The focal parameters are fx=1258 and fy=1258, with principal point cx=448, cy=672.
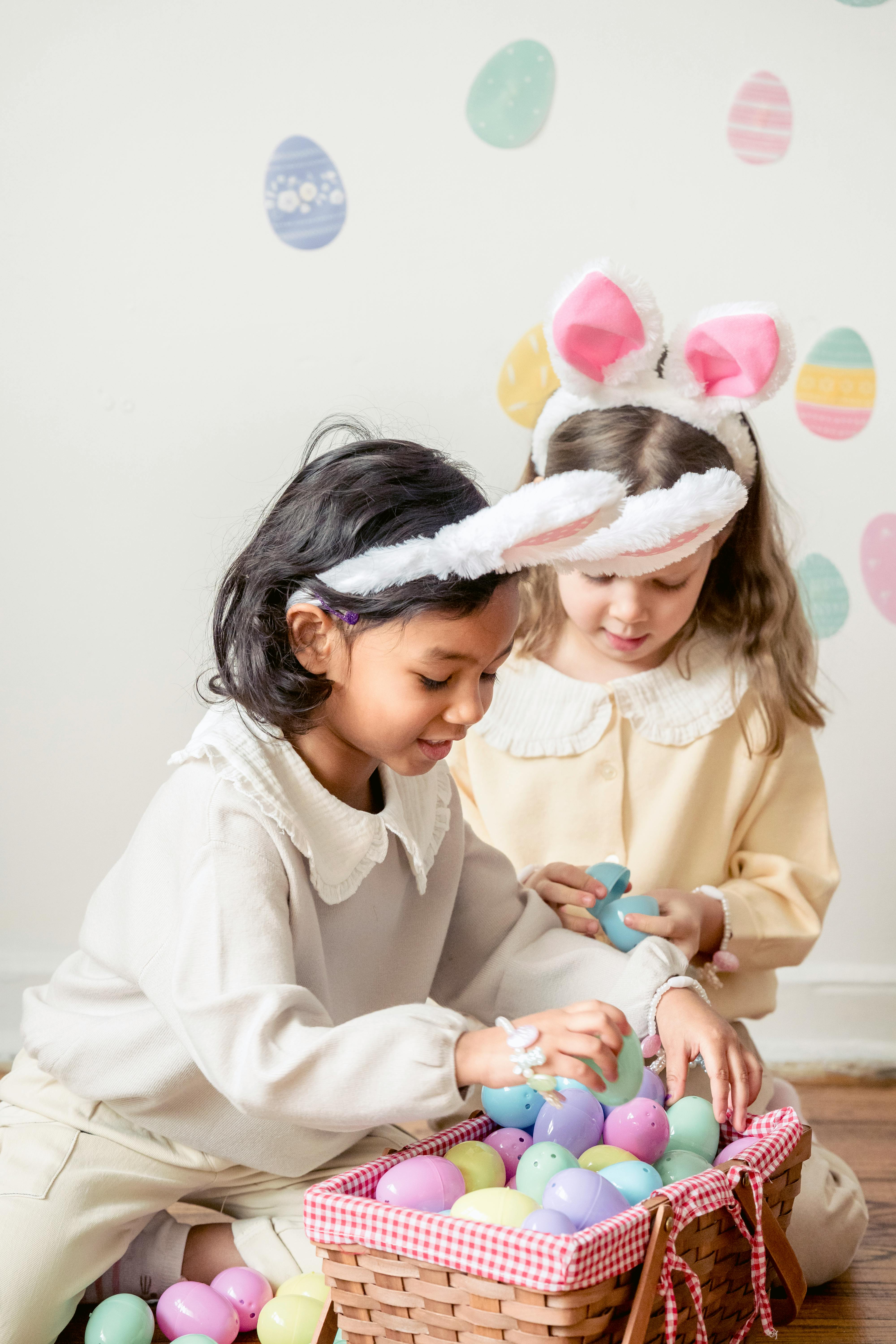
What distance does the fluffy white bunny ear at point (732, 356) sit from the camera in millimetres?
1246

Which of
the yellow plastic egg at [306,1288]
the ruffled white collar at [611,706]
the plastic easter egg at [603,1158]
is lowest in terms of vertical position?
the yellow plastic egg at [306,1288]

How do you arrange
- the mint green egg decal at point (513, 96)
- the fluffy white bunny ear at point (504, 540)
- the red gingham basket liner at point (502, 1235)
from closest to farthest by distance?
1. the red gingham basket liner at point (502, 1235)
2. the fluffy white bunny ear at point (504, 540)
3. the mint green egg decal at point (513, 96)

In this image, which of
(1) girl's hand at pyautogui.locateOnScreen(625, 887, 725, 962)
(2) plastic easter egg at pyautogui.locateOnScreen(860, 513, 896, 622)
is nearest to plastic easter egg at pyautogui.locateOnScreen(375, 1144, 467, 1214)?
(1) girl's hand at pyautogui.locateOnScreen(625, 887, 725, 962)

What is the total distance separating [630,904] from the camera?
118 centimetres

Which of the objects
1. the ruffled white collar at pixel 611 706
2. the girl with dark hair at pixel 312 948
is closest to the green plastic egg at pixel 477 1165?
the girl with dark hair at pixel 312 948

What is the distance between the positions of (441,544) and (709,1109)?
485 millimetres

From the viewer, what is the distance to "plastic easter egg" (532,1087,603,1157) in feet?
3.13

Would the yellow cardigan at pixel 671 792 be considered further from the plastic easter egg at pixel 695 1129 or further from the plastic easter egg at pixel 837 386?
the plastic easter egg at pixel 837 386

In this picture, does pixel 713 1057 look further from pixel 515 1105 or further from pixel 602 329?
pixel 602 329

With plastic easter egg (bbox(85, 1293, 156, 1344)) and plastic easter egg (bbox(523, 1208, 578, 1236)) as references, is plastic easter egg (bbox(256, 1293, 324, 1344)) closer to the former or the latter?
plastic easter egg (bbox(85, 1293, 156, 1344))

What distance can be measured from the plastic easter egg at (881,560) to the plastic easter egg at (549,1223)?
1185mm

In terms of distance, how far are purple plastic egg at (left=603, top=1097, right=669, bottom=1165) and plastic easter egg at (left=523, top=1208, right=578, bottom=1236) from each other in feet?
0.46

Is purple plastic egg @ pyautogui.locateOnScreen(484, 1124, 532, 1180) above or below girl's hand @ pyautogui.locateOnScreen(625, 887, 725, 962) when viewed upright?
below

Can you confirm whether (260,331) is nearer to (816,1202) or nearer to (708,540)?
(708,540)
